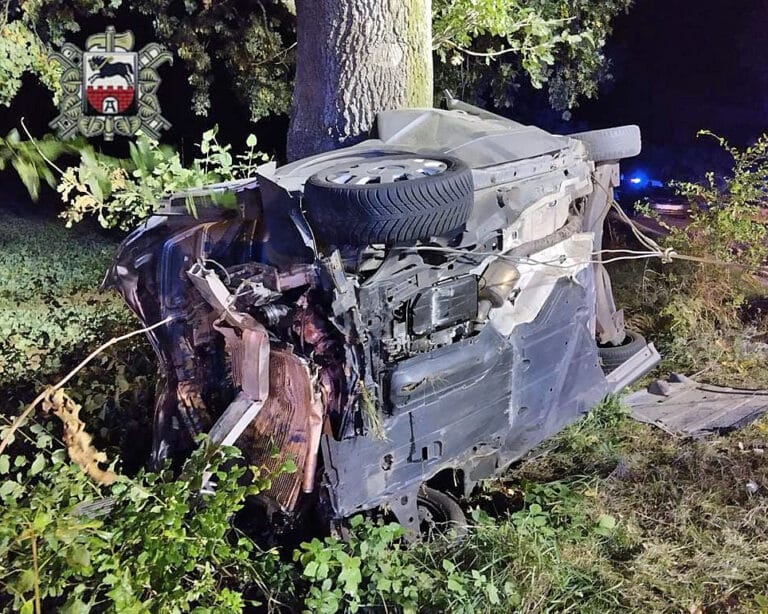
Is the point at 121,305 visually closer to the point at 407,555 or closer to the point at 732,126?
the point at 407,555

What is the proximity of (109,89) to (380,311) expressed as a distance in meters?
5.48

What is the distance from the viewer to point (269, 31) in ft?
23.9

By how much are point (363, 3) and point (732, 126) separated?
31.8 feet

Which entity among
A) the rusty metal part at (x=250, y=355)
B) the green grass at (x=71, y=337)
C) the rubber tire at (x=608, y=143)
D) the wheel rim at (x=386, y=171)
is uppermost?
the wheel rim at (x=386, y=171)

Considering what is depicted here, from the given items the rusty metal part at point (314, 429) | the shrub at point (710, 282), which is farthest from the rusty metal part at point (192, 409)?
the shrub at point (710, 282)

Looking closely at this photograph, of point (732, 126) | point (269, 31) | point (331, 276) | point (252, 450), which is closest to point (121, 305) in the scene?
A: point (269, 31)

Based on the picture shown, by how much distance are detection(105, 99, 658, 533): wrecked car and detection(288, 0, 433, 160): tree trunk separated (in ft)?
2.55

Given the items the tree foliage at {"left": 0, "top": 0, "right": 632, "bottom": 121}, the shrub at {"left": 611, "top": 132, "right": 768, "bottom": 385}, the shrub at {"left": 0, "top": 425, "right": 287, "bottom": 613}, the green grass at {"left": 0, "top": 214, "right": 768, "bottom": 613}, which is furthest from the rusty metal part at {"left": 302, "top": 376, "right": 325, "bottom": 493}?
the tree foliage at {"left": 0, "top": 0, "right": 632, "bottom": 121}

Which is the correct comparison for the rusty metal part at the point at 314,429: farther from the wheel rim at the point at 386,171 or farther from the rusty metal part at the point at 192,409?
the wheel rim at the point at 386,171

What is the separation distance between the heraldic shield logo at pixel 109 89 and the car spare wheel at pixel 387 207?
4557 mm

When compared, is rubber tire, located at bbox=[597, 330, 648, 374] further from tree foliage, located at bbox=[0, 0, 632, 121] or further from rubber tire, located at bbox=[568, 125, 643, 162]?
tree foliage, located at bbox=[0, 0, 632, 121]

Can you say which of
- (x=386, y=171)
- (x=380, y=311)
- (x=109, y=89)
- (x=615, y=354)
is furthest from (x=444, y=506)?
A: (x=109, y=89)

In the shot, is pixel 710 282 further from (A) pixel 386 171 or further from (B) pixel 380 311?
(B) pixel 380 311

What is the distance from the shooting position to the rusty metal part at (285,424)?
8.33 ft
